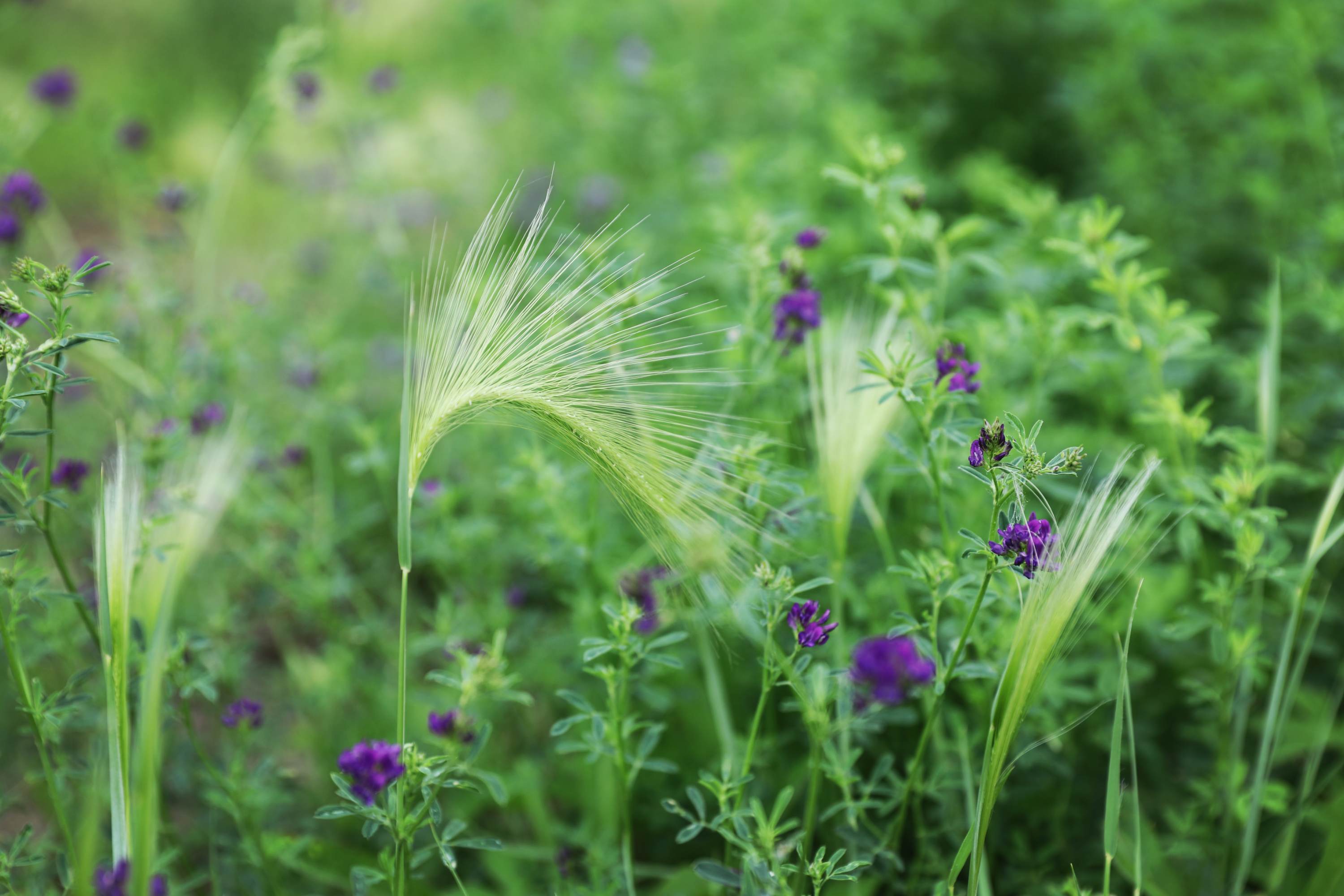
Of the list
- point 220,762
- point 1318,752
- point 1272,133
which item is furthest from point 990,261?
point 220,762

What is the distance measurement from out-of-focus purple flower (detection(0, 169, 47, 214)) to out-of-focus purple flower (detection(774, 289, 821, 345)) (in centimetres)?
182

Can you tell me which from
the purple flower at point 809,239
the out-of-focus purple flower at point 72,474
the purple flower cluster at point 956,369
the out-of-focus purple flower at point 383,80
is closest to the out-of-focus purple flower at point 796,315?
the purple flower at point 809,239

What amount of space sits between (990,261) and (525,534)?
1.29 metres

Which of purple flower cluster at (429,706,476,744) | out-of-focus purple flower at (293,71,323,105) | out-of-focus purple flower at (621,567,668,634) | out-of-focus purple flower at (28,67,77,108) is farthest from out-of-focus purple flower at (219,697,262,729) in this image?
out-of-focus purple flower at (28,67,77,108)

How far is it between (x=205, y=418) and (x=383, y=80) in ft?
6.36

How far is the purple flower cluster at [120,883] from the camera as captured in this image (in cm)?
124

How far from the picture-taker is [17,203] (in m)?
2.19

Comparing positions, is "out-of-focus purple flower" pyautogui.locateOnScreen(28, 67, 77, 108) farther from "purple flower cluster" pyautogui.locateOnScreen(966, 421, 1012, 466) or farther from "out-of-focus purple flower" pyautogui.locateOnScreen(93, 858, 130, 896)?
"purple flower cluster" pyautogui.locateOnScreen(966, 421, 1012, 466)

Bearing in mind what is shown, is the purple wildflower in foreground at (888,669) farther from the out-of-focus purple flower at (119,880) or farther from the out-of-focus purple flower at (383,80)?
the out-of-focus purple flower at (383,80)

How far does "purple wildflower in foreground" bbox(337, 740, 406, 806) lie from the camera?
137 cm

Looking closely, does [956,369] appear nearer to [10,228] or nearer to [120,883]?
[120,883]

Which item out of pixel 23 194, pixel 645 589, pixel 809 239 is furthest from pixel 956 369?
pixel 23 194

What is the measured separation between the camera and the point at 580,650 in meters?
2.14

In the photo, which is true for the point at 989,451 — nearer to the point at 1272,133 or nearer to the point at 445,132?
the point at 1272,133
